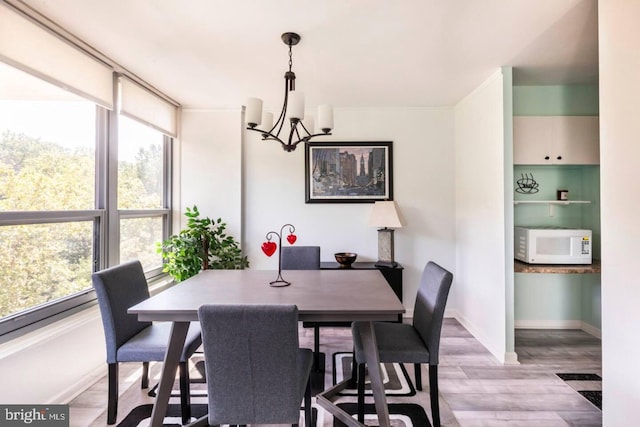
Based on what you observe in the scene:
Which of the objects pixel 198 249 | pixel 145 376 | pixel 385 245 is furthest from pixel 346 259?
pixel 145 376

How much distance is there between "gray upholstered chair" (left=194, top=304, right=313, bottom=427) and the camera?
124 centimetres

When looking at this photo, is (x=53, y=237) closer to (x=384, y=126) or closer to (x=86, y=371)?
(x=86, y=371)

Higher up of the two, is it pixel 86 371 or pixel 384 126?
pixel 384 126

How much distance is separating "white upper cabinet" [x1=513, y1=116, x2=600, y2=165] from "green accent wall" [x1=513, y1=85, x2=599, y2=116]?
0.16m

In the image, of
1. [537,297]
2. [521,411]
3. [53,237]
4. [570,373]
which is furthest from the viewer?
[537,297]

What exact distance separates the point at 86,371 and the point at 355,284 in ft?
6.88

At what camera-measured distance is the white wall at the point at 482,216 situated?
8.54 ft

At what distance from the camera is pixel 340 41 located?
2160mm

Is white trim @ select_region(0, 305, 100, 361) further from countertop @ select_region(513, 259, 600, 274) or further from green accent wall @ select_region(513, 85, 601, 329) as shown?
green accent wall @ select_region(513, 85, 601, 329)

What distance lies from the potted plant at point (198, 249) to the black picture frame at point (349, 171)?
1.07 m

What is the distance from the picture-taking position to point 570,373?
7.82 ft

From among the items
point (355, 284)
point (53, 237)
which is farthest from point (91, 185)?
point (355, 284)

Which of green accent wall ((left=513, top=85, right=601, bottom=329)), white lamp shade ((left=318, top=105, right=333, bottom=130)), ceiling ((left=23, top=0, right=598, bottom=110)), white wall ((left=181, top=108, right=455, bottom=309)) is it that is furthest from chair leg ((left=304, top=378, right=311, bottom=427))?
green accent wall ((left=513, top=85, right=601, bottom=329))

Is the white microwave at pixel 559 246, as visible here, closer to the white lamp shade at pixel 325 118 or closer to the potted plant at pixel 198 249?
the white lamp shade at pixel 325 118
